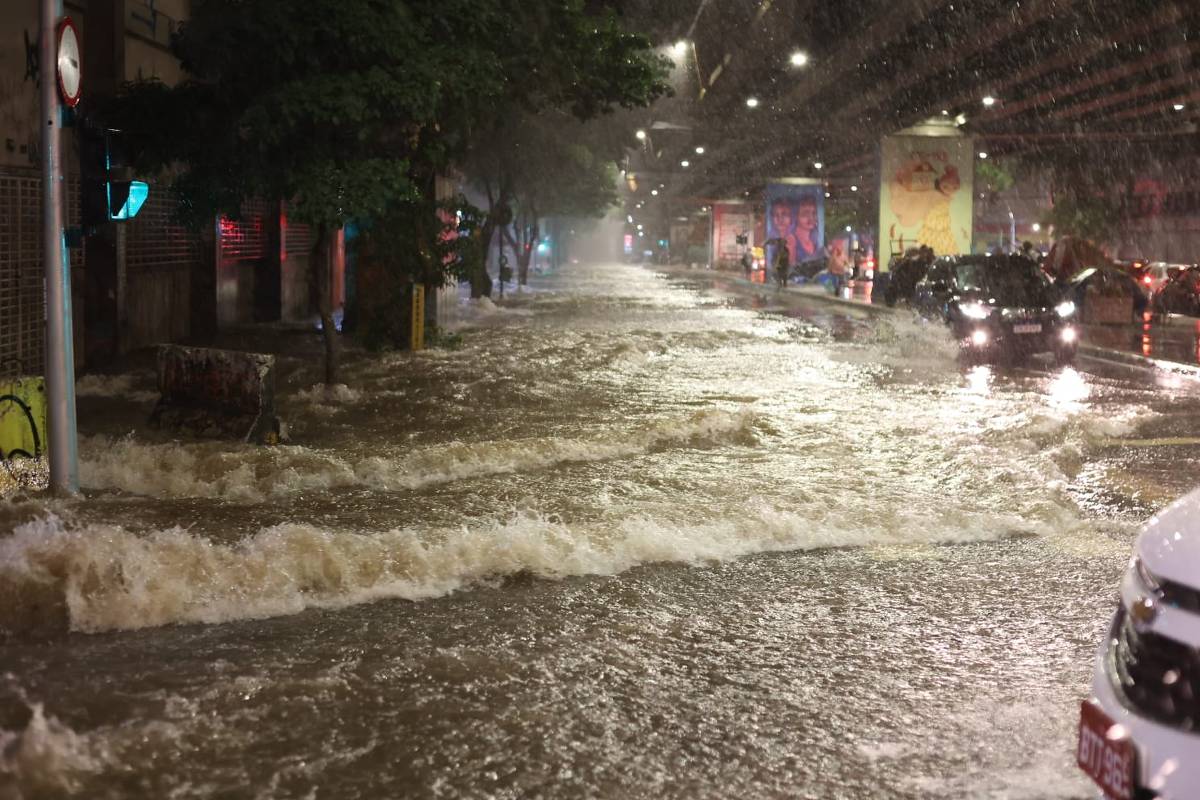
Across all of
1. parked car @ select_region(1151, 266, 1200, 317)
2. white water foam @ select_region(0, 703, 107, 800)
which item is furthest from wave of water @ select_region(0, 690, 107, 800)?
parked car @ select_region(1151, 266, 1200, 317)

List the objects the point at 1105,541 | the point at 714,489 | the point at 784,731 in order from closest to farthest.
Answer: the point at 784,731 < the point at 1105,541 < the point at 714,489

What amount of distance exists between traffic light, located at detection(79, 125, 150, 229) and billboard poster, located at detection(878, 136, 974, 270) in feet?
104

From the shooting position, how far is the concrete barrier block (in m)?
11.4

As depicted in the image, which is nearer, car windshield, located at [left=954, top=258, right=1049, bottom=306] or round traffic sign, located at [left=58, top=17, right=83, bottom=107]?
round traffic sign, located at [left=58, top=17, right=83, bottom=107]

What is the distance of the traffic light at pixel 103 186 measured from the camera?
29.0 feet

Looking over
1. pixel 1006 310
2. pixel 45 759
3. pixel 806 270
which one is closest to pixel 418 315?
pixel 1006 310

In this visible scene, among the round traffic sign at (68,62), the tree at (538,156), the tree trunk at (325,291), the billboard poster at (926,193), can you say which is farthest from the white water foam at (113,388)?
the billboard poster at (926,193)

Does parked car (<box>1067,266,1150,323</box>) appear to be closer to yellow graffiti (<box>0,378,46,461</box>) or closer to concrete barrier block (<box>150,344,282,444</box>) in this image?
concrete barrier block (<box>150,344,282,444</box>)

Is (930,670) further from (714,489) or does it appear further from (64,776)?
(714,489)

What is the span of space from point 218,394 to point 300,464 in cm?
175

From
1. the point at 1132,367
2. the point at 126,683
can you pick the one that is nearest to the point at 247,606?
the point at 126,683

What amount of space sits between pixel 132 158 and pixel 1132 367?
48.6ft

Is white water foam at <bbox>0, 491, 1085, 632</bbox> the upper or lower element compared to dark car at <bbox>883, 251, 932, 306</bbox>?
lower

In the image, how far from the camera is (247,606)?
6.51 m
